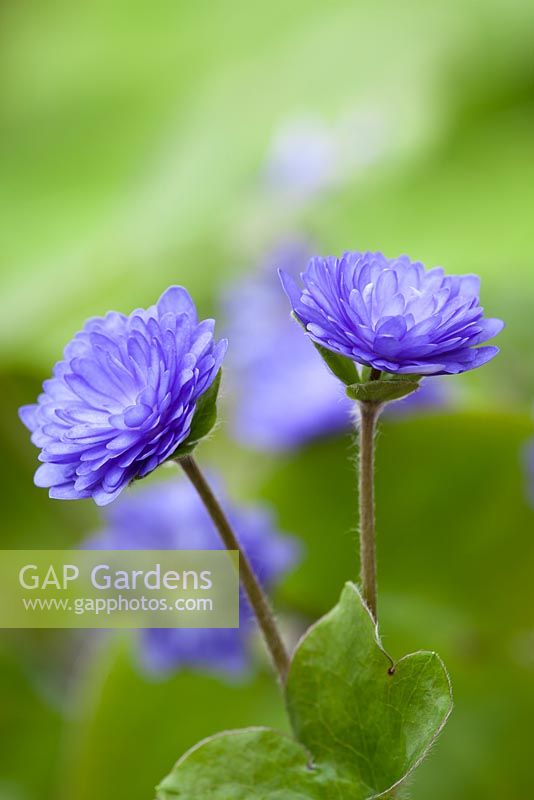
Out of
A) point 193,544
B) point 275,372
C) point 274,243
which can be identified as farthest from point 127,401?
point 274,243

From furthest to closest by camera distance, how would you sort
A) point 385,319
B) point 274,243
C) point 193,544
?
point 274,243, point 193,544, point 385,319

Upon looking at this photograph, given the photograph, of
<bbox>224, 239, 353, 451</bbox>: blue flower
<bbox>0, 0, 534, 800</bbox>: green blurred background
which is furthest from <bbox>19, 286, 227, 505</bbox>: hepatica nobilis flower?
<bbox>224, 239, 353, 451</bbox>: blue flower

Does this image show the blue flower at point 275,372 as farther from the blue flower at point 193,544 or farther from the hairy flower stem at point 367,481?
the hairy flower stem at point 367,481

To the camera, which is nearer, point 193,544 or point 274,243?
point 193,544

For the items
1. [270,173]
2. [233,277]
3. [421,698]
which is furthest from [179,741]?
[270,173]

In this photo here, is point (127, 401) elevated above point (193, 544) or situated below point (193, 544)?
above

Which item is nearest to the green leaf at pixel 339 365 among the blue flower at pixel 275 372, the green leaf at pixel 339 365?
the green leaf at pixel 339 365

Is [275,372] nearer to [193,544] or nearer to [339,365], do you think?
[193,544]
